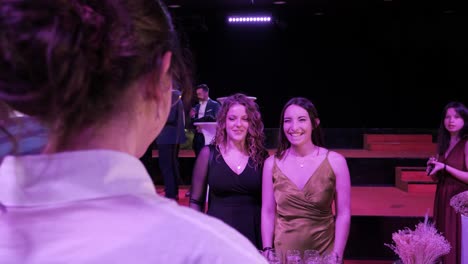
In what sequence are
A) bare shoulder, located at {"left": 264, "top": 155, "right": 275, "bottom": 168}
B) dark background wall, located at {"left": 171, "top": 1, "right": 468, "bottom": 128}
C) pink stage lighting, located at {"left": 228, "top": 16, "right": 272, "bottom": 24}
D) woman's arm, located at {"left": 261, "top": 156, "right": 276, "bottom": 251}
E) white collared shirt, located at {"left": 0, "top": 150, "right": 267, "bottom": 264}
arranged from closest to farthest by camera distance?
white collared shirt, located at {"left": 0, "top": 150, "right": 267, "bottom": 264} < woman's arm, located at {"left": 261, "top": 156, "right": 276, "bottom": 251} < bare shoulder, located at {"left": 264, "top": 155, "right": 275, "bottom": 168} < pink stage lighting, located at {"left": 228, "top": 16, "right": 272, "bottom": 24} < dark background wall, located at {"left": 171, "top": 1, "right": 468, "bottom": 128}

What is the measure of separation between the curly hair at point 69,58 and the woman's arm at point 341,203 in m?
2.14

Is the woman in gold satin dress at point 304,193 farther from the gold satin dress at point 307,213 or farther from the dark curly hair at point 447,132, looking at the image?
the dark curly hair at point 447,132

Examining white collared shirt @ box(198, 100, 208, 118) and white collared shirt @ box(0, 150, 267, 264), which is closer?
white collared shirt @ box(0, 150, 267, 264)

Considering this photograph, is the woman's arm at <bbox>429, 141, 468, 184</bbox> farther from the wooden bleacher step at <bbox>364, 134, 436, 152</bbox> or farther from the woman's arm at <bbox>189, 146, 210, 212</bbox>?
the wooden bleacher step at <bbox>364, 134, 436, 152</bbox>

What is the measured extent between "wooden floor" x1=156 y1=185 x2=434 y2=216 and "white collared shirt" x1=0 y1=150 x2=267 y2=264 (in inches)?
186

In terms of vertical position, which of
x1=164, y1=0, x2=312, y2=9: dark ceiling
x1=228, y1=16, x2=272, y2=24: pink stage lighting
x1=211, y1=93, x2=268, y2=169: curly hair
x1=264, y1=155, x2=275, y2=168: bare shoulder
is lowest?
x1=264, y1=155, x2=275, y2=168: bare shoulder

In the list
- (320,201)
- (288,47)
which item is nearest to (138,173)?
(320,201)

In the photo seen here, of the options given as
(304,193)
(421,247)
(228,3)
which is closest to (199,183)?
(304,193)

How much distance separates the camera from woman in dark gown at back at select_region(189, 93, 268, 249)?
269cm

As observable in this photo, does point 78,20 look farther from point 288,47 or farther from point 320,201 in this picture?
point 288,47

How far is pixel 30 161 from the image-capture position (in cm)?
40

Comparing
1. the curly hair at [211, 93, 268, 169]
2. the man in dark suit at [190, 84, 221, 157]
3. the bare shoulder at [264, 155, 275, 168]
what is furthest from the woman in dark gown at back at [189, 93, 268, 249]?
the man in dark suit at [190, 84, 221, 157]

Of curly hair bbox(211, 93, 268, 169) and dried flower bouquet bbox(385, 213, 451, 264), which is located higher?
curly hair bbox(211, 93, 268, 169)

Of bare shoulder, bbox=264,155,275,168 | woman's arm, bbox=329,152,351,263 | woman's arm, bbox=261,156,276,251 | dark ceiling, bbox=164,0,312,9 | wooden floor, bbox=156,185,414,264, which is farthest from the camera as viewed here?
dark ceiling, bbox=164,0,312,9
